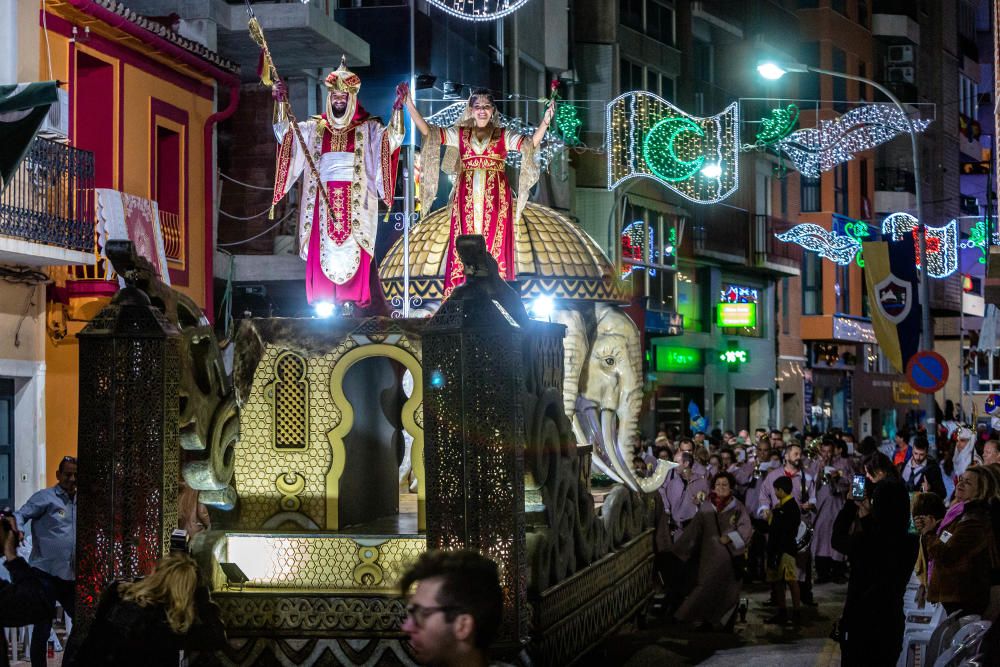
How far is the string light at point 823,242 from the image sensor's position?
40750 millimetres

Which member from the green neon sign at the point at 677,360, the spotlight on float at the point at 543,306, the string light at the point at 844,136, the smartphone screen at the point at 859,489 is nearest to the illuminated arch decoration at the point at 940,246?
the string light at the point at 844,136

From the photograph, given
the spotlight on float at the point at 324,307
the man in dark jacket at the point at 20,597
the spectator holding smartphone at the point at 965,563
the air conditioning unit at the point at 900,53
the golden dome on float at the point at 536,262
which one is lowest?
the man in dark jacket at the point at 20,597

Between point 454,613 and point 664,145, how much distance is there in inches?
889

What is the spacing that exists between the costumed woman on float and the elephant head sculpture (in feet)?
3.62

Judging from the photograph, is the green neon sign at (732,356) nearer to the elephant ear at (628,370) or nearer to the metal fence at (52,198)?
the metal fence at (52,198)

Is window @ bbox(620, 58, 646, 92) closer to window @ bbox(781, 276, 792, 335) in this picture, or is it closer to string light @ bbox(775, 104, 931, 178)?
string light @ bbox(775, 104, 931, 178)

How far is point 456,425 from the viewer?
8.40 meters

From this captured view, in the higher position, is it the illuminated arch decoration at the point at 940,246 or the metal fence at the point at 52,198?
the illuminated arch decoration at the point at 940,246

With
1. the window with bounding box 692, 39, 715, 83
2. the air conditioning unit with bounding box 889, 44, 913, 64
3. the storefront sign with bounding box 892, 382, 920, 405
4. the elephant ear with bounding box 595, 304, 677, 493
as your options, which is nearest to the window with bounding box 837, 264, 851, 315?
the storefront sign with bounding box 892, 382, 920, 405

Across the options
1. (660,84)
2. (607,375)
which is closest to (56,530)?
(607,375)

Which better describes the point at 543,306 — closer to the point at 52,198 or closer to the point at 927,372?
the point at 52,198

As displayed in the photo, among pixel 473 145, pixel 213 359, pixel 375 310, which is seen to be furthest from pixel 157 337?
pixel 473 145

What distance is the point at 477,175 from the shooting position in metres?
13.8

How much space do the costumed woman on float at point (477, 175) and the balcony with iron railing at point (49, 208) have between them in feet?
18.9
